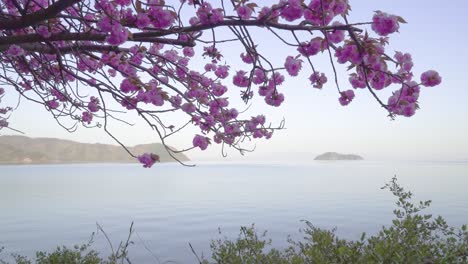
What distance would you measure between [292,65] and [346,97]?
2.92ft

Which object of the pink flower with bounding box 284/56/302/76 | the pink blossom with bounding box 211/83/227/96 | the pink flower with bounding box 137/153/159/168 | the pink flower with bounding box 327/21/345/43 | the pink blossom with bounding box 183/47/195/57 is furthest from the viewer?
the pink blossom with bounding box 183/47/195/57

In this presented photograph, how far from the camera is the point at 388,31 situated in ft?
12.2

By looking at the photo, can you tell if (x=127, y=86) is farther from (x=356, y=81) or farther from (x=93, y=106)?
(x=356, y=81)

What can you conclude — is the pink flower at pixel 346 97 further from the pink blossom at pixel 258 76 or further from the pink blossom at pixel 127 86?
the pink blossom at pixel 127 86

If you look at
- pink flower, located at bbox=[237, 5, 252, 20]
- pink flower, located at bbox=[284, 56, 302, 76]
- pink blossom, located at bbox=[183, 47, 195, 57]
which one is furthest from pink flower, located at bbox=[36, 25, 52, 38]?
pink blossom, located at bbox=[183, 47, 195, 57]

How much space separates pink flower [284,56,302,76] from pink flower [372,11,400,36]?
1.53m

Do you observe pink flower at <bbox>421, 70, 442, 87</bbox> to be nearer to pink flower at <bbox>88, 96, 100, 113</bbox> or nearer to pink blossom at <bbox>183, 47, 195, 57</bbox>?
pink blossom at <bbox>183, 47, 195, 57</bbox>

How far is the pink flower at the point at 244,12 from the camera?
14.5ft

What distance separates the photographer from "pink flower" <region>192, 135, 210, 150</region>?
6531mm

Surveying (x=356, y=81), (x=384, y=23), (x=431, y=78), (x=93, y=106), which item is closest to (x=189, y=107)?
(x=356, y=81)

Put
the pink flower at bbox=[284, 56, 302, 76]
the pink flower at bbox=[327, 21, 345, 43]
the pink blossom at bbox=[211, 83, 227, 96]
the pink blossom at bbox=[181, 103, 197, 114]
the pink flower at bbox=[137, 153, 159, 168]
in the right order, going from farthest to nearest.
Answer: the pink blossom at bbox=[211, 83, 227, 96]
the pink flower at bbox=[137, 153, 159, 168]
the pink blossom at bbox=[181, 103, 197, 114]
the pink flower at bbox=[284, 56, 302, 76]
the pink flower at bbox=[327, 21, 345, 43]

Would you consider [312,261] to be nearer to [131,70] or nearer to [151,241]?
[131,70]

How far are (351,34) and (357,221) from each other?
24191 mm

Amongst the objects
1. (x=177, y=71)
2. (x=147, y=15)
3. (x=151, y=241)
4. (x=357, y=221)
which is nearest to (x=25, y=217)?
(x=151, y=241)
